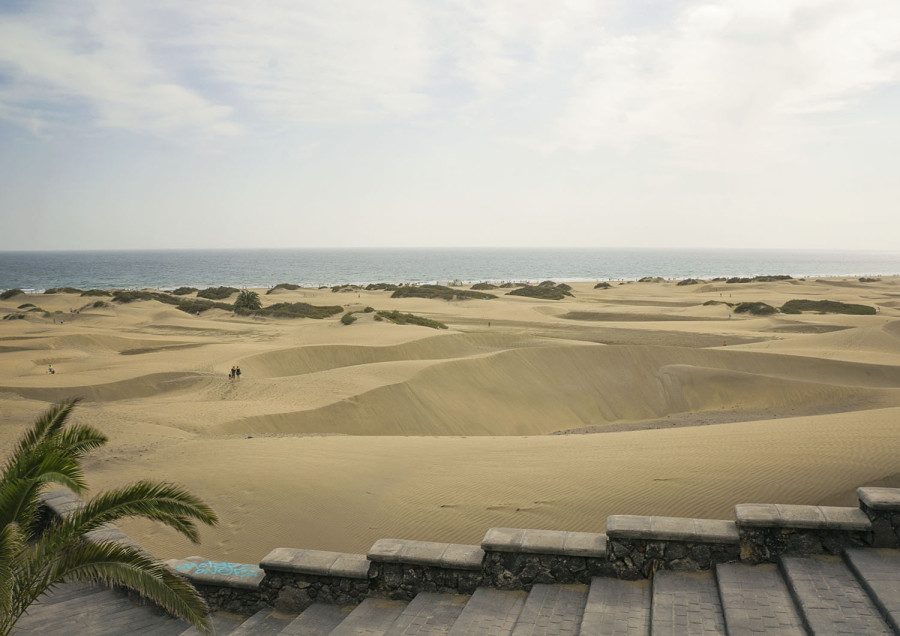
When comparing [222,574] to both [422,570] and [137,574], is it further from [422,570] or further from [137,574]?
[422,570]

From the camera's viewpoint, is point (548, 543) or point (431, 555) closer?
point (548, 543)

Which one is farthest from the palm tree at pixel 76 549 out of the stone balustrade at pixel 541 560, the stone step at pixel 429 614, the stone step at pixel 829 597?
the stone step at pixel 829 597

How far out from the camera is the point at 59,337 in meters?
28.8

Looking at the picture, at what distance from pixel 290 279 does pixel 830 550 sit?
357 ft

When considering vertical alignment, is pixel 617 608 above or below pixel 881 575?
below

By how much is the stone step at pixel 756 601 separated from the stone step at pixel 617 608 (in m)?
0.61

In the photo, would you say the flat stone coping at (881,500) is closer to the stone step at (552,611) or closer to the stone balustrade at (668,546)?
the stone balustrade at (668,546)

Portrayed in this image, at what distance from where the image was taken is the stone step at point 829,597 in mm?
4098

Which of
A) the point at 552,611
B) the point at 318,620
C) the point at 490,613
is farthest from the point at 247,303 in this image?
the point at 552,611

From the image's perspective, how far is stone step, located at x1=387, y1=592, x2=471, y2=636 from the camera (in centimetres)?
505

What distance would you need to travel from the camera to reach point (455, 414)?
61.8 feet

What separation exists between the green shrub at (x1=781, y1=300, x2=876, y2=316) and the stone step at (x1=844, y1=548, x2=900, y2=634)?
40.6 metres

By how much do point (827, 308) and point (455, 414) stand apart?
3396cm

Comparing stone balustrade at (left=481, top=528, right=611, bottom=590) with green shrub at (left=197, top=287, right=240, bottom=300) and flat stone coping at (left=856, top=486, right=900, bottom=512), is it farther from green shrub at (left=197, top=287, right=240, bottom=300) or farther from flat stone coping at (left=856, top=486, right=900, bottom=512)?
green shrub at (left=197, top=287, right=240, bottom=300)
